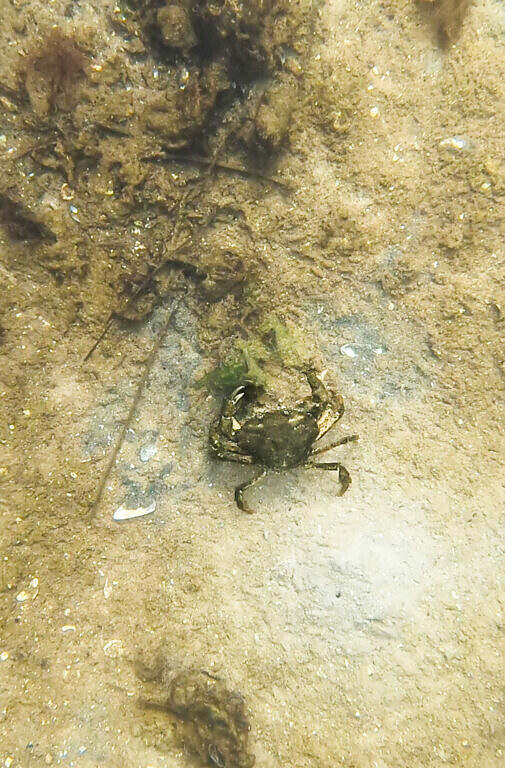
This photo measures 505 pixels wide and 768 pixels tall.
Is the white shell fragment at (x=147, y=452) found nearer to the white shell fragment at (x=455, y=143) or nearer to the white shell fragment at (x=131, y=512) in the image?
the white shell fragment at (x=131, y=512)

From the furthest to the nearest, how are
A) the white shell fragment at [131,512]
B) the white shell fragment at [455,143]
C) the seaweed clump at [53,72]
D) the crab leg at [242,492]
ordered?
the white shell fragment at [131,512] < the crab leg at [242,492] < the white shell fragment at [455,143] < the seaweed clump at [53,72]

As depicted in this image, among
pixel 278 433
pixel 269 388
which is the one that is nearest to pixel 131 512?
pixel 278 433

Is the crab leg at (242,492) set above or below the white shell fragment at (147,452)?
above

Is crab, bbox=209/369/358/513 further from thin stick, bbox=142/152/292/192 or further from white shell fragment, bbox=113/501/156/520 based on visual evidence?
thin stick, bbox=142/152/292/192

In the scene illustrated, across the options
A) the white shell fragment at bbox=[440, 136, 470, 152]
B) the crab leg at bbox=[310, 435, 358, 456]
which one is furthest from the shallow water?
the crab leg at bbox=[310, 435, 358, 456]

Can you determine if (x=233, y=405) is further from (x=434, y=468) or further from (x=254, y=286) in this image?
(x=434, y=468)

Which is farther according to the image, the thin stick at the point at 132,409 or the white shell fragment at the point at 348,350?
the white shell fragment at the point at 348,350

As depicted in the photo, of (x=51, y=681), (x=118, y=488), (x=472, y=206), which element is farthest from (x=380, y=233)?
(x=51, y=681)

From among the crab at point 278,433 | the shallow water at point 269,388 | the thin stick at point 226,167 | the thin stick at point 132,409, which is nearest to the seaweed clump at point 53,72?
the shallow water at point 269,388
